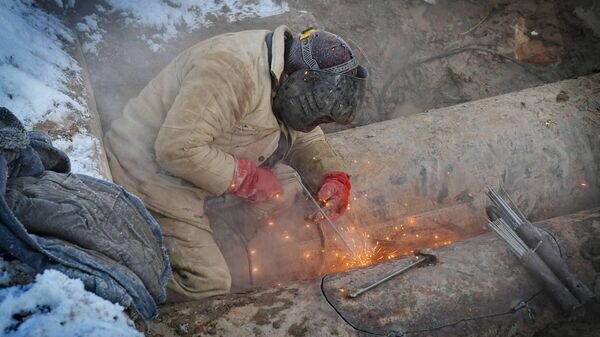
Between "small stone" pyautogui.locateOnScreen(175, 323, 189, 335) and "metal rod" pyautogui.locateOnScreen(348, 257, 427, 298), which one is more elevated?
"small stone" pyautogui.locateOnScreen(175, 323, 189, 335)

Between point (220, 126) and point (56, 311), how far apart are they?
136 centimetres

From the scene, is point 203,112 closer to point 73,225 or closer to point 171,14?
point 73,225

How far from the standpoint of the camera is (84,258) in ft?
5.84

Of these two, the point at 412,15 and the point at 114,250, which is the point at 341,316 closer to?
the point at 114,250

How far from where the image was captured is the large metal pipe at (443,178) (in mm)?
3453

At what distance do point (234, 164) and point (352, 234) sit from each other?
3.55ft

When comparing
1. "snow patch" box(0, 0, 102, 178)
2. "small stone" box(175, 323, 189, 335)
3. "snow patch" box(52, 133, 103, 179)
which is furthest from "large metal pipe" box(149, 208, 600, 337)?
"snow patch" box(0, 0, 102, 178)

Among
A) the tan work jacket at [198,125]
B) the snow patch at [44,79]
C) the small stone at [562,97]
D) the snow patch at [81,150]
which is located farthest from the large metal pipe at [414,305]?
the small stone at [562,97]

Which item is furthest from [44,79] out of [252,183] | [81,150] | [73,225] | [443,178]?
[443,178]

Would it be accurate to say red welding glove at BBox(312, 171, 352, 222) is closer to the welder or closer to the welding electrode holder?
the welder

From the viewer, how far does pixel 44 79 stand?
3.27 meters

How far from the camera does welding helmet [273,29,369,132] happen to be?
2.75 m

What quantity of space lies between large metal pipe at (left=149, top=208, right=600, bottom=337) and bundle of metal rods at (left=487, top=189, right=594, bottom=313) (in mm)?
70

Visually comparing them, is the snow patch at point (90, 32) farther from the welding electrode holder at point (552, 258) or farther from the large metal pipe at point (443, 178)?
the welding electrode holder at point (552, 258)
